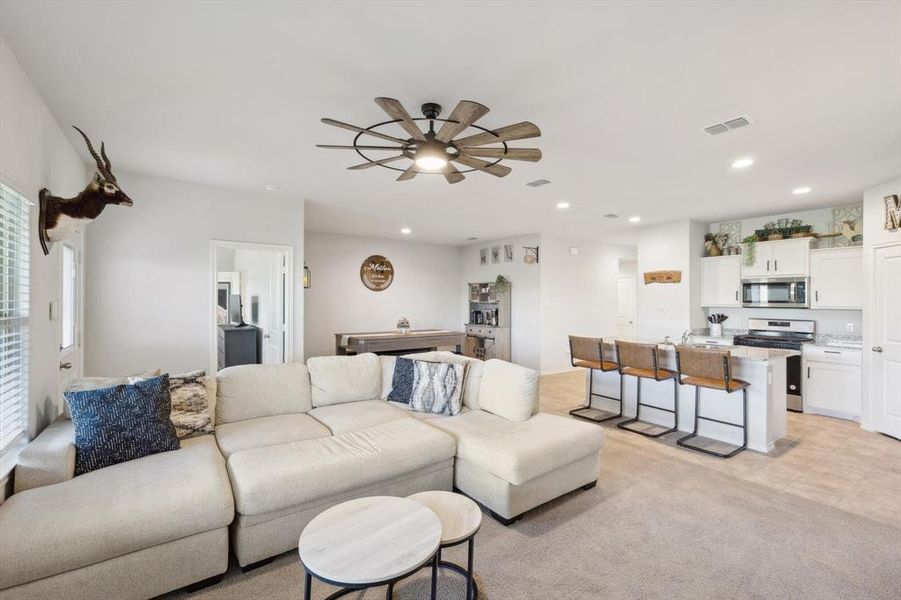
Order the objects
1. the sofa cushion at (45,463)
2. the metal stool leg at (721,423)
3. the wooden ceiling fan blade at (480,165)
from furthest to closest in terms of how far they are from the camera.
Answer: the metal stool leg at (721,423)
the wooden ceiling fan blade at (480,165)
the sofa cushion at (45,463)

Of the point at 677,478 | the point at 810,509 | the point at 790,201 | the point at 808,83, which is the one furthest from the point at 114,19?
the point at 790,201

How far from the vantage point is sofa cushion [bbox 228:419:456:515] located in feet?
6.83

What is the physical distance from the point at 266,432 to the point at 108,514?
1.04m

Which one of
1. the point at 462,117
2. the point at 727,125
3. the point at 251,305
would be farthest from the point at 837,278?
the point at 251,305

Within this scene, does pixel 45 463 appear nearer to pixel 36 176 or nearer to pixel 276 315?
pixel 36 176

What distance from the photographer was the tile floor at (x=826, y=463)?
2.85m

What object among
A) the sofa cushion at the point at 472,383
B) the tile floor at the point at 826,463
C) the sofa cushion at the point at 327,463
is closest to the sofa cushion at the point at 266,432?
the sofa cushion at the point at 327,463

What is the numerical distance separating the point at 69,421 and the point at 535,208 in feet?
16.3

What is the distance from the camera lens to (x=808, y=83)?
2.31 m

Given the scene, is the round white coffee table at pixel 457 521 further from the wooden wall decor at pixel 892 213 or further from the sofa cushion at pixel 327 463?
the wooden wall decor at pixel 892 213

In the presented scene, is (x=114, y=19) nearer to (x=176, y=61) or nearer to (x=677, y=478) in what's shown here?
(x=176, y=61)

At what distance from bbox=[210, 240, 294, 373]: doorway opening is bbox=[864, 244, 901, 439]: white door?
632 centimetres

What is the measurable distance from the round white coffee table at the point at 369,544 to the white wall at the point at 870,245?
520 cm

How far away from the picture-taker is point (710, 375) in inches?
144
